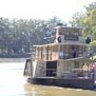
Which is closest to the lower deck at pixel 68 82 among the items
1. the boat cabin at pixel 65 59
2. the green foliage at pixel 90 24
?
the boat cabin at pixel 65 59

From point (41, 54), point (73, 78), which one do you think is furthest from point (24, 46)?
point (73, 78)

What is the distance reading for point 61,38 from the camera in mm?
38312

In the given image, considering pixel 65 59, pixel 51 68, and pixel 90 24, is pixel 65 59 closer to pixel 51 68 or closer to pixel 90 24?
pixel 51 68

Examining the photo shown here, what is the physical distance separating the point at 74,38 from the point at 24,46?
6862cm

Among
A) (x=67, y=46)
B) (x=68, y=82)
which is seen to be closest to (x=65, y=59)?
(x=67, y=46)

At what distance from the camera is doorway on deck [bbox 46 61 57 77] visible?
38019 mm

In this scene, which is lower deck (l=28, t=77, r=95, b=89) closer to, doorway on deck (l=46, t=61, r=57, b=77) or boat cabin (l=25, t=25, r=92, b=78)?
boat cabin (l=25, t=25, r=92, b=78)

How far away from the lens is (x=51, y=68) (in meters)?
38.7

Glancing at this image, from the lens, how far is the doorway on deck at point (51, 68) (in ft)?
125

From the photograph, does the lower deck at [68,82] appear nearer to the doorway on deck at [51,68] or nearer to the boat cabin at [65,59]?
the boat cabin at [65,59]

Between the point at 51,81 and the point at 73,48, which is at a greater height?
the point at 73,48

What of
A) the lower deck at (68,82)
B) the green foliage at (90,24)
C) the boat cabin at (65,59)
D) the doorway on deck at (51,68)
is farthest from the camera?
the green foliage at (90,24)

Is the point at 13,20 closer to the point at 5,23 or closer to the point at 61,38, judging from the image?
the point at 5,23

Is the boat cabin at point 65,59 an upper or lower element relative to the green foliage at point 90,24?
lower
